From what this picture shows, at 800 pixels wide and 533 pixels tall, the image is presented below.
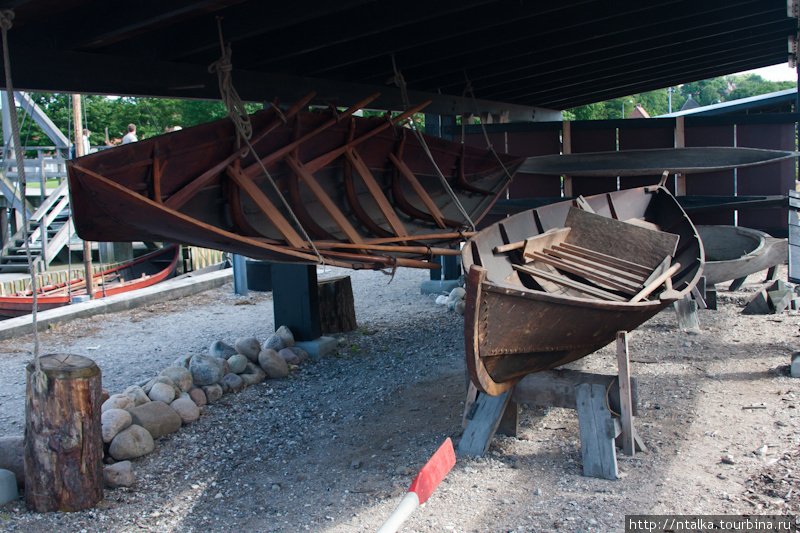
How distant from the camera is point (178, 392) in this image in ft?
15.5

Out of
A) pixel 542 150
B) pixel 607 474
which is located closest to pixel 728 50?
pixel 542 150

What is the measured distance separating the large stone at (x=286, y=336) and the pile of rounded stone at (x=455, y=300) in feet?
8.24

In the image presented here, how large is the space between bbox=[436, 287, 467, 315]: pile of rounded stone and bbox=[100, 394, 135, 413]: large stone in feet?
14.8

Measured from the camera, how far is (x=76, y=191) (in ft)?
11.0

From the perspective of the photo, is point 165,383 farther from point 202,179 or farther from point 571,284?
point 571,284

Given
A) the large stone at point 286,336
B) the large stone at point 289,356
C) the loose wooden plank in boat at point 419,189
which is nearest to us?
the large stone at point 289,356

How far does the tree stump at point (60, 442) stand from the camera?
3.18m

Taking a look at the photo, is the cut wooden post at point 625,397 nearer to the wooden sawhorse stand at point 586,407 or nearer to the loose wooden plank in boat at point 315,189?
the wooden sawhorse stand at point 586,407

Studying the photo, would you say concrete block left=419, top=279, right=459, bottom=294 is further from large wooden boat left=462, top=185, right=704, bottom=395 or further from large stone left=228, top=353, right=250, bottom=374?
large stone left=228, top=353, right=250, bottom=374

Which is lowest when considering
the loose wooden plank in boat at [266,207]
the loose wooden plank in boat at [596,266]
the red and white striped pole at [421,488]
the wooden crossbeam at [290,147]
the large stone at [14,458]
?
the large stone at [14,458]

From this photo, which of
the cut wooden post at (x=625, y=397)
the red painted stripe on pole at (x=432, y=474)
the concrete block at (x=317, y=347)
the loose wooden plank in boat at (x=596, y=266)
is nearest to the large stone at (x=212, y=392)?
the concrete block at (x=317, y=347)

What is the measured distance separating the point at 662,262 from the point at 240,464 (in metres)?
3.57

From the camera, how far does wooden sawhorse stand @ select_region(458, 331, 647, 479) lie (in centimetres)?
350

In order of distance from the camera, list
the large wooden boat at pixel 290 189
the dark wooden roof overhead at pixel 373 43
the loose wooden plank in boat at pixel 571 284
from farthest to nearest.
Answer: the loose wooden plank in boat at pixel 571 284
the dark wooden roof overhead at pixel 373 43
the large wooden boat at pixel 290 189
